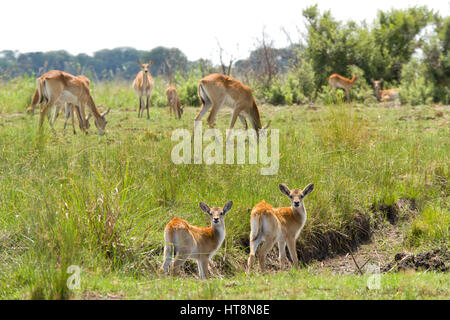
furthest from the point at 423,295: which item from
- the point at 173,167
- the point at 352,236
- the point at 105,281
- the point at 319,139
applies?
the point at 319,139

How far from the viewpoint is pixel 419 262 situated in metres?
6.04

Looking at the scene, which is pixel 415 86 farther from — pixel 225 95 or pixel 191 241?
pixel 191 241

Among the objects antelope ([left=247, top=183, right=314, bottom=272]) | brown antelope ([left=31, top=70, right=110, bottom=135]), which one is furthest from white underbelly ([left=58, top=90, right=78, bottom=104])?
antelope ([left=247, top=183, right=314, bottom=272])

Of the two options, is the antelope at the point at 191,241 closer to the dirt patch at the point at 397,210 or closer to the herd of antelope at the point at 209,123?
the herd of antelope at the point at 209,123

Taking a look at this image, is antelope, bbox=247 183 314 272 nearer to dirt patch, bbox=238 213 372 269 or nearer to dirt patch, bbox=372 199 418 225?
dirt patch, bbox=238 213 372 269

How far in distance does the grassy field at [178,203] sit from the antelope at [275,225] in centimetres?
40

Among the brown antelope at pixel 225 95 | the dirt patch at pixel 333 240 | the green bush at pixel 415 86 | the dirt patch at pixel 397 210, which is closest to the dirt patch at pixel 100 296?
the dirt patch at pixel 333 240

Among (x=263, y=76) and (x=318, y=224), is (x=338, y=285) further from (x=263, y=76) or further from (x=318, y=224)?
(x=263, y=76)

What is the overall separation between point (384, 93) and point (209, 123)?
34.6 feet

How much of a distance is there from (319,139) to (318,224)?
→ 2.77 m

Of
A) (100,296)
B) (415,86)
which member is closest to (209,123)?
(100,296)

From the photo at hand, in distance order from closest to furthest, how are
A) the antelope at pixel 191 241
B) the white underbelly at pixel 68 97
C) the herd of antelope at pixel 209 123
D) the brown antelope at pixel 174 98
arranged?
the antelope at pixel 191 241, the herd of antelope at pixel 209 123, the white underbelly at pixel 68 97, the brown antelope at pixel 174 98

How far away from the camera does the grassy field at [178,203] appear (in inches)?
172
